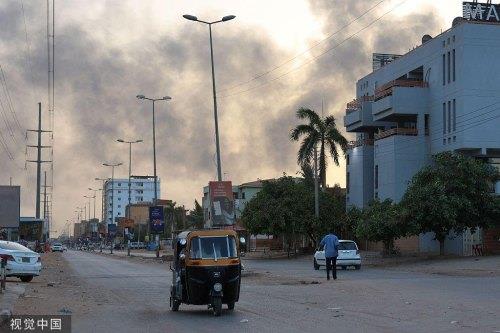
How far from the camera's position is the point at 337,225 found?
66125 mm

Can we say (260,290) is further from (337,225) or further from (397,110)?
(337,225)

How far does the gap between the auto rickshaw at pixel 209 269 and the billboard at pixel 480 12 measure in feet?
144

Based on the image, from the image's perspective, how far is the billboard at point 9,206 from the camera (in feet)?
160

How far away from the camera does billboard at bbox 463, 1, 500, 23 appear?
185ft

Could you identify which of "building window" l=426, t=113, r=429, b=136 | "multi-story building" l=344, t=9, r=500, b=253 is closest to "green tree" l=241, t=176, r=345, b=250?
"multi-story building" l=344, t=9, r=500, b=253

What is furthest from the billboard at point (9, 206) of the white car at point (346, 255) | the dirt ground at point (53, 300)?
the dirt ground at point (53, 300)

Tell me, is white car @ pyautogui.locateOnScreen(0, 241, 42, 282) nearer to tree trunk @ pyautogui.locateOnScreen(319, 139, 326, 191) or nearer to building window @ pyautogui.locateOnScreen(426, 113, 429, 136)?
building window @ pyautogui.locateOnScreen(426, 113, 429, 136)

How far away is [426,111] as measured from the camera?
60.0 metres

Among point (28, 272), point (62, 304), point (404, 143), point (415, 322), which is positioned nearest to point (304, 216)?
point (404, 143)

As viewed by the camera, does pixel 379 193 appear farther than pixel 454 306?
Yes

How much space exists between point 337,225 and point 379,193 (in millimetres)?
4659

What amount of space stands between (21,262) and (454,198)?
25.6 meters

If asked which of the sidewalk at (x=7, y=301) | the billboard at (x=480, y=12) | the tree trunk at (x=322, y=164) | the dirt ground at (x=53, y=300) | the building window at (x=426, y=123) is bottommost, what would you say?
the dirt ground at (x=53, y=300)

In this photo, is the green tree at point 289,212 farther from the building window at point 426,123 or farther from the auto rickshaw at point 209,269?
the auto rickshaw at point 209,269
